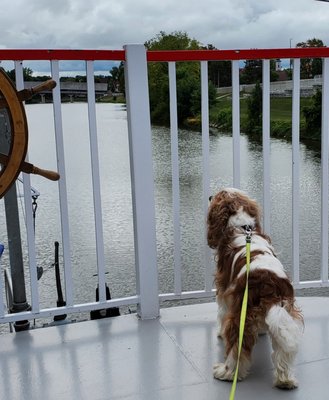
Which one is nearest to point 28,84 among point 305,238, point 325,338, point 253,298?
point 253,298

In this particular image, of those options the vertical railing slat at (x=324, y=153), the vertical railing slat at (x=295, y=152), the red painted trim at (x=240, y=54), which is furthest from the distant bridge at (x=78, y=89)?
the vertical railing slat at (x=324, y=153)

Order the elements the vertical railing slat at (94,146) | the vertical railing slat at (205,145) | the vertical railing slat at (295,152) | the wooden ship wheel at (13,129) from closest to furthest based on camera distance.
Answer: the wooden ship wheel at (13,129)
the vertical railing slat at (94,146)
the vertical railing slat at (205,145)
the vertical railing slat at (295,152)

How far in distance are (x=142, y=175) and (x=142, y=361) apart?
1.04m

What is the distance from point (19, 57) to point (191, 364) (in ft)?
5.96

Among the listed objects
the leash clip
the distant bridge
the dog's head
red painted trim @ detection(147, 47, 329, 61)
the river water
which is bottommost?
the river water

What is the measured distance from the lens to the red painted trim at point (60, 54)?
2818 millimetres

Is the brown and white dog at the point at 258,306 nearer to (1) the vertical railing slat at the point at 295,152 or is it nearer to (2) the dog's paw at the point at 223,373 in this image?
(2) the dog's paw at the point at 223,373

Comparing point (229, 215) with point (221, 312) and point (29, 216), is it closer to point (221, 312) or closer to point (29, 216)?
point (221, 312)

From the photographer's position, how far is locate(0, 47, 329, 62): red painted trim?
9.32 ft

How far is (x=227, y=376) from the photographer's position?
2594mm

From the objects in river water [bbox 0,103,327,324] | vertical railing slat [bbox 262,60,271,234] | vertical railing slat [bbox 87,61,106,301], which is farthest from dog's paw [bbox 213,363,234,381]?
river water [bbox 0,103,327,324]

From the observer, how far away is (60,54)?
2910 mm

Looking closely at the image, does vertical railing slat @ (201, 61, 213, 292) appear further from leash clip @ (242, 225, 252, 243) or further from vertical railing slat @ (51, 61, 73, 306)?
vertical railing slat @ (51, 61, 73, 306)

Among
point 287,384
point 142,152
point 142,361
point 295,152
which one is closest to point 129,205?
point 295,152
